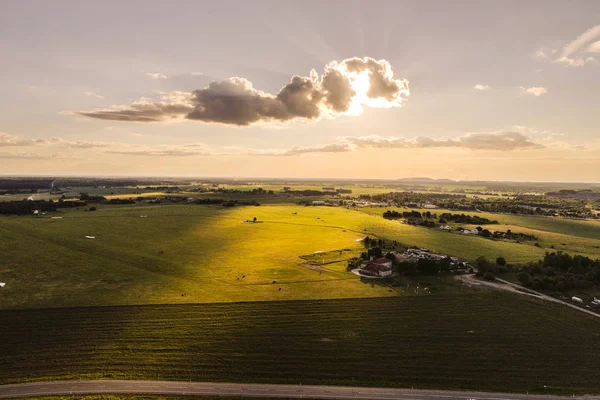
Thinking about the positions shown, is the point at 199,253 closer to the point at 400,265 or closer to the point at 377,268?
the point at 377,268

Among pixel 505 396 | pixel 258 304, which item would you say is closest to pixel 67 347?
pixel 258 304

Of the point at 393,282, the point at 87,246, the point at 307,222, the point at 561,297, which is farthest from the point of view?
the point at 307,222

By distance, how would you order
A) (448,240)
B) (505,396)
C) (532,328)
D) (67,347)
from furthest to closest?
(448,240) < (532,328) < (67,347) < (505,396)

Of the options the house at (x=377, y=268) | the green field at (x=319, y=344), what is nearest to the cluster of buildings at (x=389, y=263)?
the house at (x=377, y=268)

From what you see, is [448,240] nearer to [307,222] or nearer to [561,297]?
[561,297]

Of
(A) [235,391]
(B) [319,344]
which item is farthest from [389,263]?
(A) [235,391]
